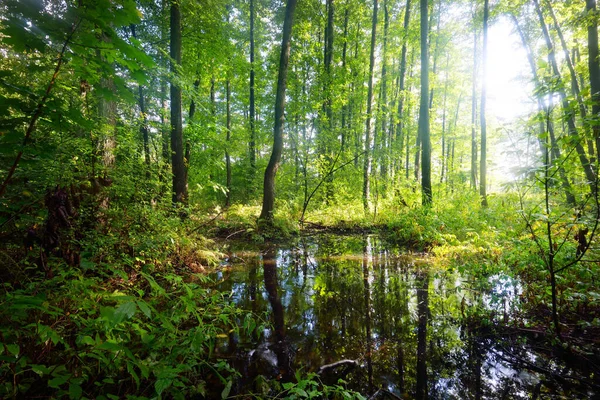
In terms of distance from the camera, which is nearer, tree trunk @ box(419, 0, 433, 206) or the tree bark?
tree trunk @ box(419, 0, 433, 206)

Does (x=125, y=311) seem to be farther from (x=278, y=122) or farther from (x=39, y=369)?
(x=278, y=122)

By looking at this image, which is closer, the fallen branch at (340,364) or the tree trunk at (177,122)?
the fallen branch at (340,364)

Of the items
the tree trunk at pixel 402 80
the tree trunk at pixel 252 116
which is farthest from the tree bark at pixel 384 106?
the tree trunk at pixel 252 116

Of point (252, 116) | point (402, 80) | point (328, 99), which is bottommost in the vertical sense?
point (328, 99)

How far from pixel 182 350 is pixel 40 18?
2245 millimetres

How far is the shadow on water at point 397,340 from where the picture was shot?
2.37 metres

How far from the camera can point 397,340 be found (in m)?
3.07

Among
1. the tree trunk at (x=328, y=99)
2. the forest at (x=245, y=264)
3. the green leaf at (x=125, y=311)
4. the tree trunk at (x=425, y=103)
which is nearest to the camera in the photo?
the green leaf at (x=125, y=311)

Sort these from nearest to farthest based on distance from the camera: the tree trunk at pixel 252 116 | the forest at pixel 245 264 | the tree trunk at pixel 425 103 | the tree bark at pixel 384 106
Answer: the forest at pixel 245 264 → the tree trunk at pixel 425 103 → the tree bark at pixel 384 106 → the tree trunk at pixel 252 116

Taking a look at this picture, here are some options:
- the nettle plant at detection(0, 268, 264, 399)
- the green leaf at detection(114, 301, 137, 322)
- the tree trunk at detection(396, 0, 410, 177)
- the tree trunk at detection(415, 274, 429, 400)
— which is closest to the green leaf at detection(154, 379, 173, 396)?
the nettle plant at detection(0, 268, 264, 399)

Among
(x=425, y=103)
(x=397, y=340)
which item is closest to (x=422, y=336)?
(x=397, y=340)

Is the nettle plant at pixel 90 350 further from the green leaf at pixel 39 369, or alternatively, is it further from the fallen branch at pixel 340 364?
the fallen branch at pixel 340 364

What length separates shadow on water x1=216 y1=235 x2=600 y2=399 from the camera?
2371 mm

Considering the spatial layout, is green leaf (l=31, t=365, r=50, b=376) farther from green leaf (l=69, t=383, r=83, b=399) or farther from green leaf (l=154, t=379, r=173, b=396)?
green leaf (l=154, t=379, r=173, b=396)
